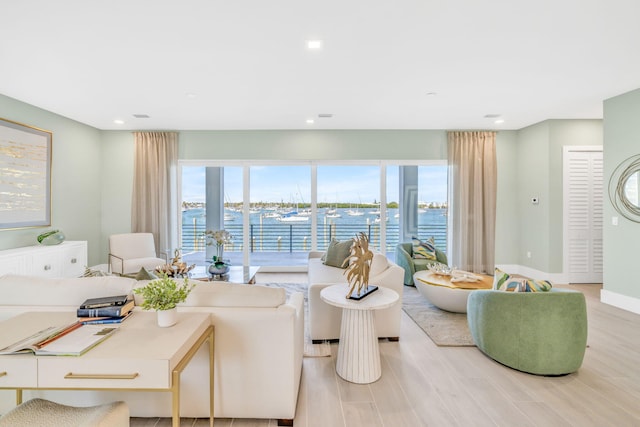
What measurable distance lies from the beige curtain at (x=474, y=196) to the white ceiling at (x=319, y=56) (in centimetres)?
94

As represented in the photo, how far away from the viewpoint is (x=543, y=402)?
201 cm

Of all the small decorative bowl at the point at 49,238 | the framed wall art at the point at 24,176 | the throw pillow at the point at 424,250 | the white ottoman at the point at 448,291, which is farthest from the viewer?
the throw pillow at the point at 424,250

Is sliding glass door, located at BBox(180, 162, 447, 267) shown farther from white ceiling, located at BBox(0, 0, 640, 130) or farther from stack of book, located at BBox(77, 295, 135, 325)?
stack of book, located at BBox(77, 295, 135, 325)

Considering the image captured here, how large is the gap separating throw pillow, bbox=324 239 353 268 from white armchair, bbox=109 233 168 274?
267cm

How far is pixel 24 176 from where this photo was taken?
4023mm

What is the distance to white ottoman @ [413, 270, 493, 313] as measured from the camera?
3375mm

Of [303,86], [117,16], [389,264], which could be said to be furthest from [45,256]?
[389,264]

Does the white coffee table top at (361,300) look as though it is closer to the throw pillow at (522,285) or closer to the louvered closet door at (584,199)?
the throw pillow at (522,285)

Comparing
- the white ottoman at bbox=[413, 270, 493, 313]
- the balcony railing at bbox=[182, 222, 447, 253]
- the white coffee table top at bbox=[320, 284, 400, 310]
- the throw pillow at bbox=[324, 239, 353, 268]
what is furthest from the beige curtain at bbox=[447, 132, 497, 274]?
the white coffee table top at bbox=[320, 284, 400, 310]

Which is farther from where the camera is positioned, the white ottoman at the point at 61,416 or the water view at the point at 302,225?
the water view at the point at 302,225

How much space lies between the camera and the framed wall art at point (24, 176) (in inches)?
149

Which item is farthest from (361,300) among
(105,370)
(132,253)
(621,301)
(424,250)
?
(132,253)

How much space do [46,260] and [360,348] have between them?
4165 mm

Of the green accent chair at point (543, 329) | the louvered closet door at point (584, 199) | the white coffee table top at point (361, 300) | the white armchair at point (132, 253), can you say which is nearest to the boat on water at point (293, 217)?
the white armchair at point (132, 253)
